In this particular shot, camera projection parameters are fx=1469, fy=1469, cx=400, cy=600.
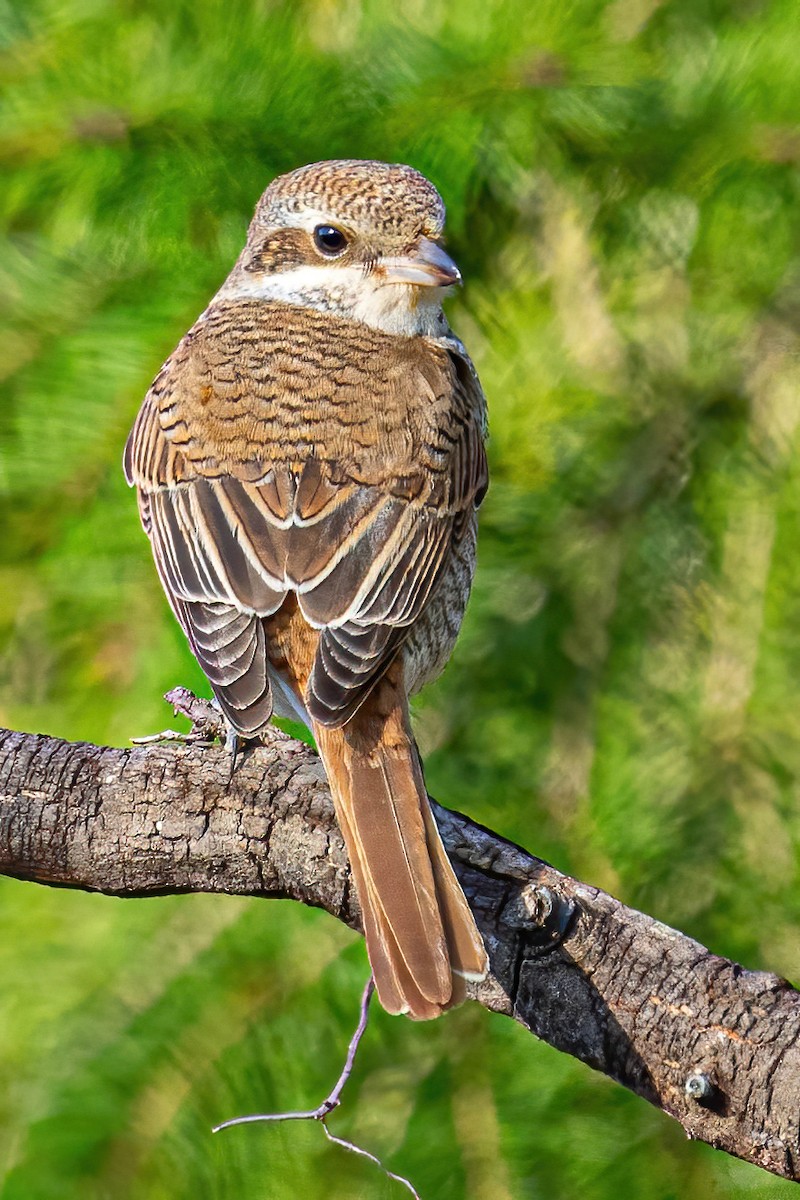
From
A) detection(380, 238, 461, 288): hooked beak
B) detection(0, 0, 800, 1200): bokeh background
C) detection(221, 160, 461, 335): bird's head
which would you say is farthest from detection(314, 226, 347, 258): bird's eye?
detection(0, 0, 800, 1200): bokeh background

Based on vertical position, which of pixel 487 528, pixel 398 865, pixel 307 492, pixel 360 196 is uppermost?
pixel 360 196

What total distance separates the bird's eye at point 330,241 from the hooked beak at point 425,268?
0.24 meters

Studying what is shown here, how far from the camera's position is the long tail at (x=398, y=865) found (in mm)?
2135

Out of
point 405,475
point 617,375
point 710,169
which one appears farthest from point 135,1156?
point 710,169

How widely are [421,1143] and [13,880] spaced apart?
0.93 meters

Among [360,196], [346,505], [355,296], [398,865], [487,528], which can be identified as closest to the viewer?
[398,865]

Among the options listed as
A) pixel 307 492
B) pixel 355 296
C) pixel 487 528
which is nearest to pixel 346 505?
pixel 307 492

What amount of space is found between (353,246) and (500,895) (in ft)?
4.98

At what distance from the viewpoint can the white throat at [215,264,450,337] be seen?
10.1 ft

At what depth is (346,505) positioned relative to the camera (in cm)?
269

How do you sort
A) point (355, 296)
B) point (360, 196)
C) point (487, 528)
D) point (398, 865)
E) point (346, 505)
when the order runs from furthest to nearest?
point (355, 296) < point (360, 196) < point (346, 505) < point (487, 528) < point (398, 865)

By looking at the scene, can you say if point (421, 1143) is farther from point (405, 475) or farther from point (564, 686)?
point (405, 475)

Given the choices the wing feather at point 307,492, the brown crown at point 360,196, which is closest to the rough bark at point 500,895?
the wing feather at point 307,492

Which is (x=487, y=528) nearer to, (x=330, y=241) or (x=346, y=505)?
(x=346, y=505)
